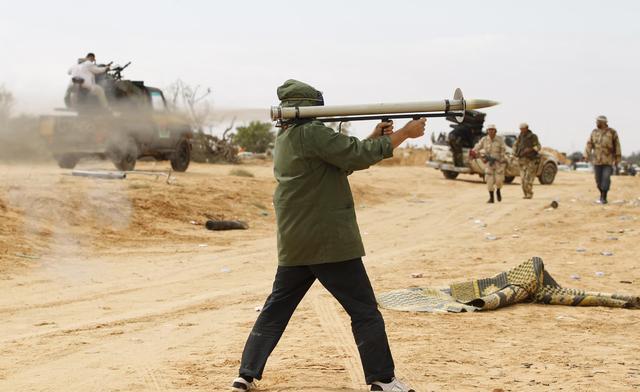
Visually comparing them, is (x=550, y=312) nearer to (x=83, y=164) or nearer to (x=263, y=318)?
(x=263, y=318)

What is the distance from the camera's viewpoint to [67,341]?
23.5ft

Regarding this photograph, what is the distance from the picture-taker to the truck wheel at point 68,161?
60.6ft

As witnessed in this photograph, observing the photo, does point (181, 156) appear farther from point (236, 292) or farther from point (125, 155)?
point (236, 292)

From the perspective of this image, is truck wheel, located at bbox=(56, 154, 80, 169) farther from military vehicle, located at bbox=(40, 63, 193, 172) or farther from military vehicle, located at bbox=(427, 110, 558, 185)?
military vehicle, located at bbox=(427, 110, 558, 185)

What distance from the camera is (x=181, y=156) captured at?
24234 mm

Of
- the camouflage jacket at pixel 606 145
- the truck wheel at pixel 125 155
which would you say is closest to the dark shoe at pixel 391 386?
the camouflage jacket at pixel 606 145

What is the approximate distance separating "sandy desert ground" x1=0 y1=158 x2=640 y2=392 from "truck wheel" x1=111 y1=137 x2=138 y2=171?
1.19 metres

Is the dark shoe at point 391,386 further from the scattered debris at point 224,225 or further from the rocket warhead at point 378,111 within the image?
the scattered debris at point 224,225

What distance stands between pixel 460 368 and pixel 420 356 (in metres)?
0.41

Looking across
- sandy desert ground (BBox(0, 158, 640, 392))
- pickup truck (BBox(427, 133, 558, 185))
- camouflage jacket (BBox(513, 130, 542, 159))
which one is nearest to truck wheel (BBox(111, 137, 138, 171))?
sandy desert ground (BBox(0, 158, 640, 392))

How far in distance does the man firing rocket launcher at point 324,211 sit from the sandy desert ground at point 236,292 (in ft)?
1.49

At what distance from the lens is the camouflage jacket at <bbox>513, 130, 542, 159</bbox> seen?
22.0 m

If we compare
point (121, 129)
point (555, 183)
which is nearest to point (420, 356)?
point (121, 129)

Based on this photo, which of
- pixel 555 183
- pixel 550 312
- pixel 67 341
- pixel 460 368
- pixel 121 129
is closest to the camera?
pixel 460 368
